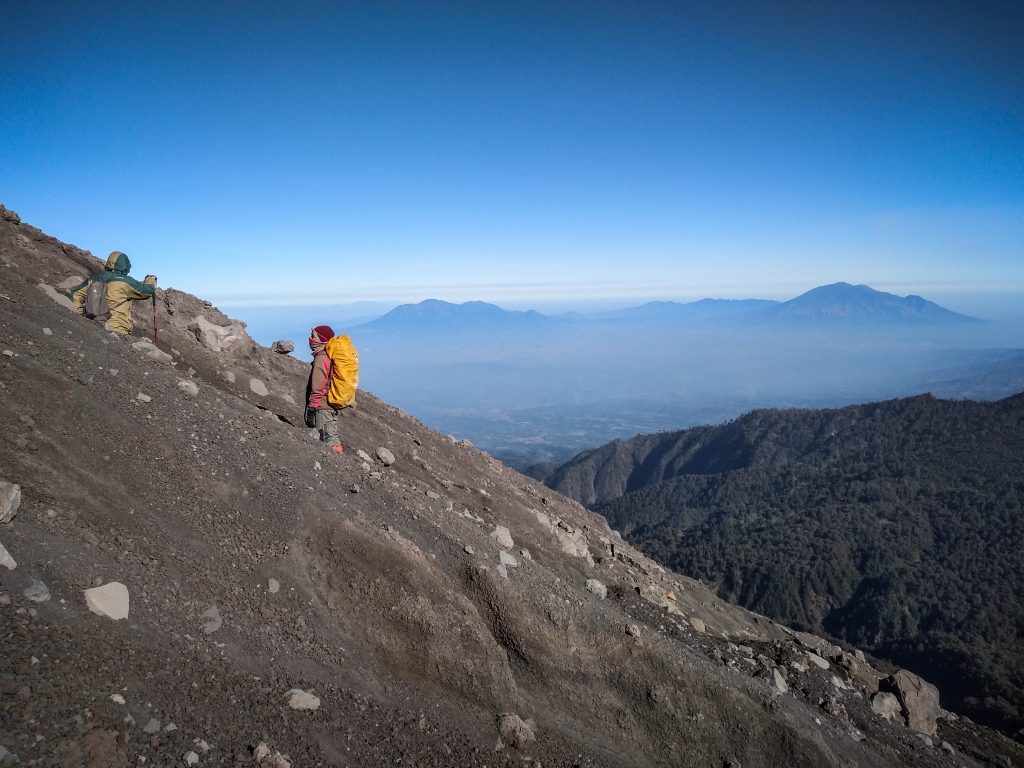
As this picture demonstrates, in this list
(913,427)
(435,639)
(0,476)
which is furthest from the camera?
(913,427)

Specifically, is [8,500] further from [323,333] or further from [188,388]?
[323,333]

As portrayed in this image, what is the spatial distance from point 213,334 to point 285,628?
11.3 metres

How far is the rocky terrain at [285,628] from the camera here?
17.6 ft

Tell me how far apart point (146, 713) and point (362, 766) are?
2.32m

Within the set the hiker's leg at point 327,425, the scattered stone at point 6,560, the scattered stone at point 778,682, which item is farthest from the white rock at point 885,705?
the scattered stone at point 6,560

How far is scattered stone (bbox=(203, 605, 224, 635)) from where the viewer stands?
6.46 metres

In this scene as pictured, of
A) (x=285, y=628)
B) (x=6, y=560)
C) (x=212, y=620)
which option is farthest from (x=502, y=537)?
(x=6, y=560)

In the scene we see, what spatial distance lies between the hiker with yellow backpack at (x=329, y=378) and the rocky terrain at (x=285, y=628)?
3.59ft

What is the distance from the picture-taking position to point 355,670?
710 cm

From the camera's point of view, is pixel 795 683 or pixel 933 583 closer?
pixel 795 683

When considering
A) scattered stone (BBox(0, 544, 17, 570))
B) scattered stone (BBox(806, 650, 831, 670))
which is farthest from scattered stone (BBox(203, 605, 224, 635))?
scattered stone (BBox(806, 650, 831, 670))

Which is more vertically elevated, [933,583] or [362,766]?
[362,766]

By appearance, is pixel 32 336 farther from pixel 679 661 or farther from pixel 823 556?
pixel 823 556

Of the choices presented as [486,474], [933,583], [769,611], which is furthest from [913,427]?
[486,474]
